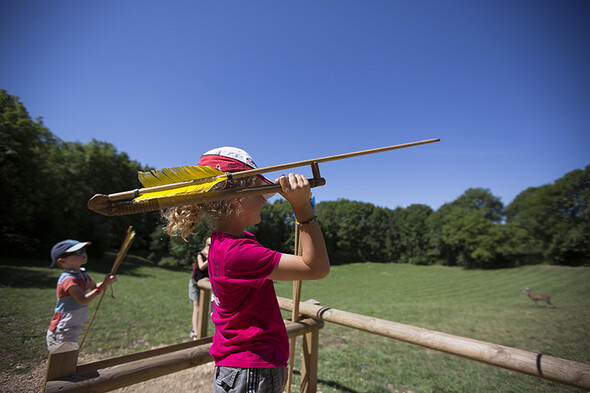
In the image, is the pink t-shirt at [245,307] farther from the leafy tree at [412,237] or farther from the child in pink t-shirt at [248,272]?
the leafy tree at [412,237]

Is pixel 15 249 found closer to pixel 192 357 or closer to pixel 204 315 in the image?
pixel 204 315

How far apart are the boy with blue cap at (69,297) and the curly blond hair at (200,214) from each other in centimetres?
239

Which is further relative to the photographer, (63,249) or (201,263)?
(201,263)

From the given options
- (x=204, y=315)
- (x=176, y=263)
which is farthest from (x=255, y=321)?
(x=176, y=263)

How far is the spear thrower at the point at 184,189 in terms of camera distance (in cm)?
120

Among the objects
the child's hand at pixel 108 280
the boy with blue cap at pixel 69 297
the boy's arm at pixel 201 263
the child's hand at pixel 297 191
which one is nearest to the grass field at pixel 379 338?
the boy with blue cap at pixel 69 297

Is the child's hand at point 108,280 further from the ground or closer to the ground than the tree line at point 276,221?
closer to the ground

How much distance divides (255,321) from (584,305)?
6134 mm

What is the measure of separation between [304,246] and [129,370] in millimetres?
1628

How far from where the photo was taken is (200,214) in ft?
5.46

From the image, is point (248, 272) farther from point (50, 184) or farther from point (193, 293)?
point (50, 184)

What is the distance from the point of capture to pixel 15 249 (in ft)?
36.7

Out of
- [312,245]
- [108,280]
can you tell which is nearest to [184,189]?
[312,245]

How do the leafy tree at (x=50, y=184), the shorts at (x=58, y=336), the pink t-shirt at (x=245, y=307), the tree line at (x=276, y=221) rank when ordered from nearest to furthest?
the pink t-shirt at (x=245, y=307) < the shorts at (x=58, y=336) < the tree line at (x=276, y=221) < the leafy tree at (x=50, y=184)
